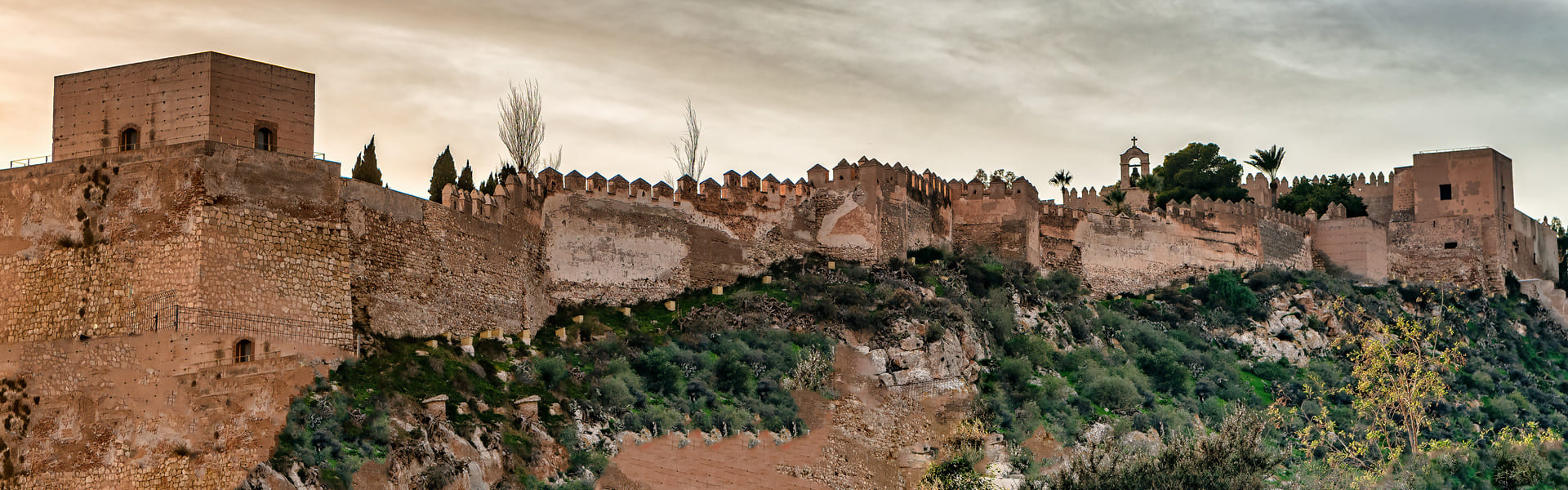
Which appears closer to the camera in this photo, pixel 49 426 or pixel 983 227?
pixel 49 426

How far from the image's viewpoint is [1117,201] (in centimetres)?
5231

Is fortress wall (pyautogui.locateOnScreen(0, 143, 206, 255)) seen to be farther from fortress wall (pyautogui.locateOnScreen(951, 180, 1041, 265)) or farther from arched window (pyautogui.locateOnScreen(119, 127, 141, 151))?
fortress wall (pyautogui.locateOnScreen(951, 180, 1041, 265))

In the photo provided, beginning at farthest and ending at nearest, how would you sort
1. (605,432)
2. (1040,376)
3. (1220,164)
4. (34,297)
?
(1220,164)
(1040,376)
(605,432)
(34,297)

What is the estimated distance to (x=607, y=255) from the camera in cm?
3656

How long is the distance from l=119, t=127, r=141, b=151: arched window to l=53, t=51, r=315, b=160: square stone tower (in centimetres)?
1

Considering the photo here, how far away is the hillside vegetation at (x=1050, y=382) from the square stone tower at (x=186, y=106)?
13.4 feet

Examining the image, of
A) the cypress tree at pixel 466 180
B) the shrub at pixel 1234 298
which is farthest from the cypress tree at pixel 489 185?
the shrub at pixel 1234 298

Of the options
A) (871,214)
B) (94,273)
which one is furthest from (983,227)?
(94,273)

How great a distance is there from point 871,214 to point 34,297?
1869 centimetres

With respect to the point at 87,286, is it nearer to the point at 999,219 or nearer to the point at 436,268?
the point at 436,268

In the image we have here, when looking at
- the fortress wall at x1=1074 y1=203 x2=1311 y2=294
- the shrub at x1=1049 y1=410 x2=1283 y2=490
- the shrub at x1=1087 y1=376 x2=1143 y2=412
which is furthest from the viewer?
the fortress wall at x1=1074 y1=203 x2=1311 y2=294

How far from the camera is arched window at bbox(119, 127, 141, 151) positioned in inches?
1129

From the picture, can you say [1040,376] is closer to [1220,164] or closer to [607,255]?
[607,255]

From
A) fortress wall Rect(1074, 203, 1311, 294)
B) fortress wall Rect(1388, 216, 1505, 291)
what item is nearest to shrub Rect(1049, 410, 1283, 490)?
fortress wall Rect(1074, 203, 1311, 294)
